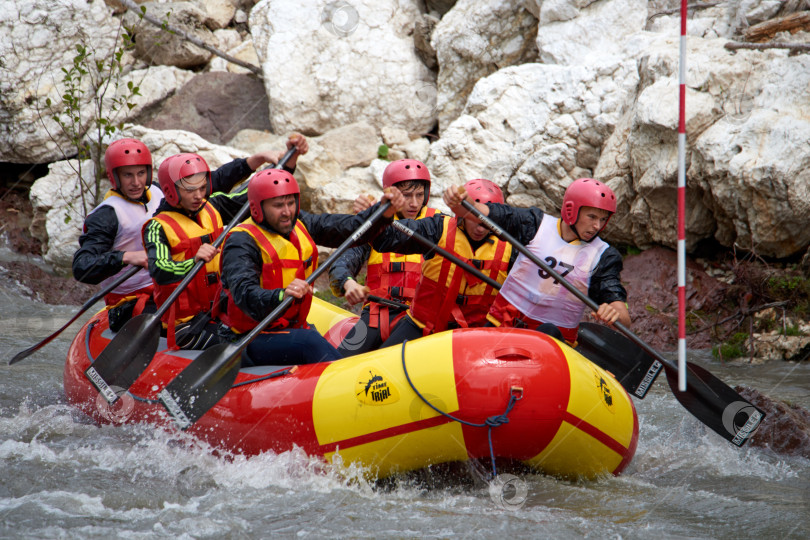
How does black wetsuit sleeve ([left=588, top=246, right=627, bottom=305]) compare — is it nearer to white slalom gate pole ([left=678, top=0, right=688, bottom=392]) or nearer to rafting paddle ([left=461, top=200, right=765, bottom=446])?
rafting paddle ([left=461, top=200, right=765, bottom=446])

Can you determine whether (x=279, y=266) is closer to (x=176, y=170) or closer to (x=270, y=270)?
(x=270, y=270)

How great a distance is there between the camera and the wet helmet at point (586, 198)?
4.12m

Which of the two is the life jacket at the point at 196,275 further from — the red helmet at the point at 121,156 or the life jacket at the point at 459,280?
the life jacket at the point at 459,280

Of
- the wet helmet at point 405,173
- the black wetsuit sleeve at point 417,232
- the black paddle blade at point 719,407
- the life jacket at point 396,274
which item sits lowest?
the black paddle blade at point 719,407

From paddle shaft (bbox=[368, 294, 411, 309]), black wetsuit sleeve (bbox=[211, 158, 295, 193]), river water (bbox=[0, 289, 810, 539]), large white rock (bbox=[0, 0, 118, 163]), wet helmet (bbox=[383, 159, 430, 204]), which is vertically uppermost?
large white rock (bbox=[0, 0, 118, 163])

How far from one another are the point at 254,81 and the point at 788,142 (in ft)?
25.0

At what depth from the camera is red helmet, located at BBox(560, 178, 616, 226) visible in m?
4.12

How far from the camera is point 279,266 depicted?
167 inches

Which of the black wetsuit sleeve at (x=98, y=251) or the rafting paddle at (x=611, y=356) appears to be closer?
the rafting paddle at (x=611, y=356)

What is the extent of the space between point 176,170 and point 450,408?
2.39m

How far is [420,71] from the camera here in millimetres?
10570

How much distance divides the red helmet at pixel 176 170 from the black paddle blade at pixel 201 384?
4.09 feet

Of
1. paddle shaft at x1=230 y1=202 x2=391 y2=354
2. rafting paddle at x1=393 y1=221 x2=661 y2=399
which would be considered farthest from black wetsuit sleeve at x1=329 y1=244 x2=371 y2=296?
rafting paddle at x1=393 y1=221 x2=661 y2=399

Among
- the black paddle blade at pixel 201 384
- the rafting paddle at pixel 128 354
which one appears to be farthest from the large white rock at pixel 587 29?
the black paddle blade at pixel 201 384
